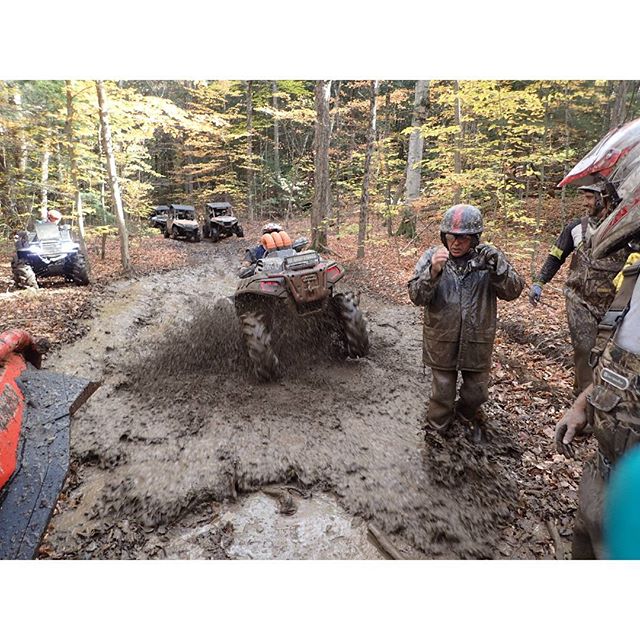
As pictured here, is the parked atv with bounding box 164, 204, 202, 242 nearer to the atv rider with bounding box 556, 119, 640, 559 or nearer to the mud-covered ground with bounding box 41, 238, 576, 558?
the mud-covered ground with bounding box 41, 238, 576, 558

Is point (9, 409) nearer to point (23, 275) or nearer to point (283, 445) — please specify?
point (283, 445)

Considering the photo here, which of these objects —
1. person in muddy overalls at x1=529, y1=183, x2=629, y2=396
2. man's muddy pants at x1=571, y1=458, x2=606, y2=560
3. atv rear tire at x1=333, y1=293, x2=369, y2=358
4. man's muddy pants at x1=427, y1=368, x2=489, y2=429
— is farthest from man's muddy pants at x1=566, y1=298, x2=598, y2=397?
atv rear tire at x1=333, y1=293, x2=369, y2=358

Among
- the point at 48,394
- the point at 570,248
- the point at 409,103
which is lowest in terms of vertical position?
the point at 48,394

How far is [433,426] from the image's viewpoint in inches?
96.0

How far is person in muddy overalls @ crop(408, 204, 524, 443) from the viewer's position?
2.07m

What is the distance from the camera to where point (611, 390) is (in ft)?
3.27

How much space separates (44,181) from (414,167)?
16.4 ft

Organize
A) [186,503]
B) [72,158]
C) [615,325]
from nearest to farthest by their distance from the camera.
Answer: [615,325] → [186,503] → [72,158]

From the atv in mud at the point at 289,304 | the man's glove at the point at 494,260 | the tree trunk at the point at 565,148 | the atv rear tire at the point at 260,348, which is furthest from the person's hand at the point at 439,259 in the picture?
the tree trunk at the point at 565,148

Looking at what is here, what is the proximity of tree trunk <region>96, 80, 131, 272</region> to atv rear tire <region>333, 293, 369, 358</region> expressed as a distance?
7.81 ft
